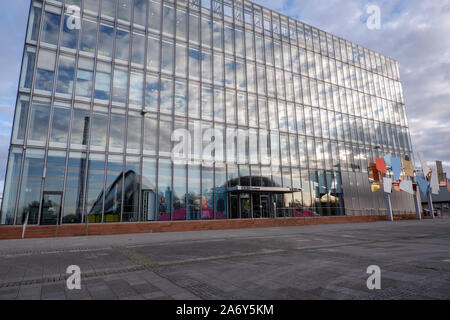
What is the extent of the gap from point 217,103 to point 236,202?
10379 mm

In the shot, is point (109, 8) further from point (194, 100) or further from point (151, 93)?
point (194, 100)

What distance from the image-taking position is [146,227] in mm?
20578

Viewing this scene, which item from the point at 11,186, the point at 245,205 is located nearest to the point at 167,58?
the point at 245,205

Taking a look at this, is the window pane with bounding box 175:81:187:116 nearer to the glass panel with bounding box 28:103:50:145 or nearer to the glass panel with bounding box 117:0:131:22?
the glass panel with bounding box 117:0:131:22

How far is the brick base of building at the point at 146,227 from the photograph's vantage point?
1717 centimetres

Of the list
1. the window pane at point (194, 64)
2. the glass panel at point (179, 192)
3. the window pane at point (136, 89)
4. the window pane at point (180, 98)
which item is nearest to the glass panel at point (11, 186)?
the window pane at point (136, 89)

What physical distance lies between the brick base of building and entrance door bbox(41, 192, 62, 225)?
0.73 m

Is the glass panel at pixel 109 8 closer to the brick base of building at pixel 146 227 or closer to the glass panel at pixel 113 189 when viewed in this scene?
the glass panel at pixel 113 189

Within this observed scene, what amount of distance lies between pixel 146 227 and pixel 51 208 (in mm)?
6702

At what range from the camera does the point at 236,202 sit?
26031mm

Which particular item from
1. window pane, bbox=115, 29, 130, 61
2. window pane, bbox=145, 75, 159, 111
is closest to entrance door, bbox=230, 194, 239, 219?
window pane, bbox=145, 75, 159, 111

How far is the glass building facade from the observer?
1958 centimetres

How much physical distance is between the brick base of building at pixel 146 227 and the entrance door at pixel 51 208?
727 mm

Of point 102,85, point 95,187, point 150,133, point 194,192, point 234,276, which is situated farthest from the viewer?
point 194,192
